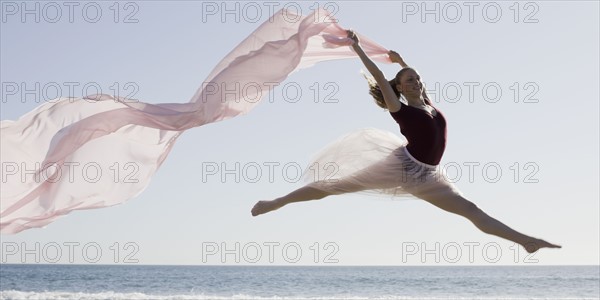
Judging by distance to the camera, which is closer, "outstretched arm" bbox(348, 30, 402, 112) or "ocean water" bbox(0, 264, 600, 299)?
"outstretched arm" bbox(348, 30, 402, 112)

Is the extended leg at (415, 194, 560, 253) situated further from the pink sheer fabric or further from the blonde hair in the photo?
the pink sheer fabric

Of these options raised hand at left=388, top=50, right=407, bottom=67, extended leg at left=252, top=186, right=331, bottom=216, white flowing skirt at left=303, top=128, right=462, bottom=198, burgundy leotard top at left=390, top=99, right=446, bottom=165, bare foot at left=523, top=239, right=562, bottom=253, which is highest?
raised hand at left=388, top=50, right=407, bottom=67

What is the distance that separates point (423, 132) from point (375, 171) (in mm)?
468

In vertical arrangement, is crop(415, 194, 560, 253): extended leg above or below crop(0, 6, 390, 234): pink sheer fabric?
below

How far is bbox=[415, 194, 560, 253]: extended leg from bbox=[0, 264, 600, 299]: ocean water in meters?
20.6

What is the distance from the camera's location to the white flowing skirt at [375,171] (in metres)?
5.99

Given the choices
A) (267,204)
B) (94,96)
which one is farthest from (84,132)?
(267,204)

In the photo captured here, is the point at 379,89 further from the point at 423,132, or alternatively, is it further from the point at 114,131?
the point at 114,131

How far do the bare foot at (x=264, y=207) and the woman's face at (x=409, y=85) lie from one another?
126 cm

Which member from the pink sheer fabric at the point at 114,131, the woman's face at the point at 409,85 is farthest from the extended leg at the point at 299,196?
the woman's face at the point at 409,85

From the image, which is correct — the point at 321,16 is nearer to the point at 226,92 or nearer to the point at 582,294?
the point at 226,92

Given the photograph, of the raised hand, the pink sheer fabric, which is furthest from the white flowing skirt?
the pink sheer fabric

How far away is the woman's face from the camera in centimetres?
607

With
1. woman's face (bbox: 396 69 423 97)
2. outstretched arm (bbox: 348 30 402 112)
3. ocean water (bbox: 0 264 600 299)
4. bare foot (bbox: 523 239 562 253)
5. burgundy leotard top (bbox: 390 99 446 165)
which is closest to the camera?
bare foot (bbox: 523 239 562 253)
